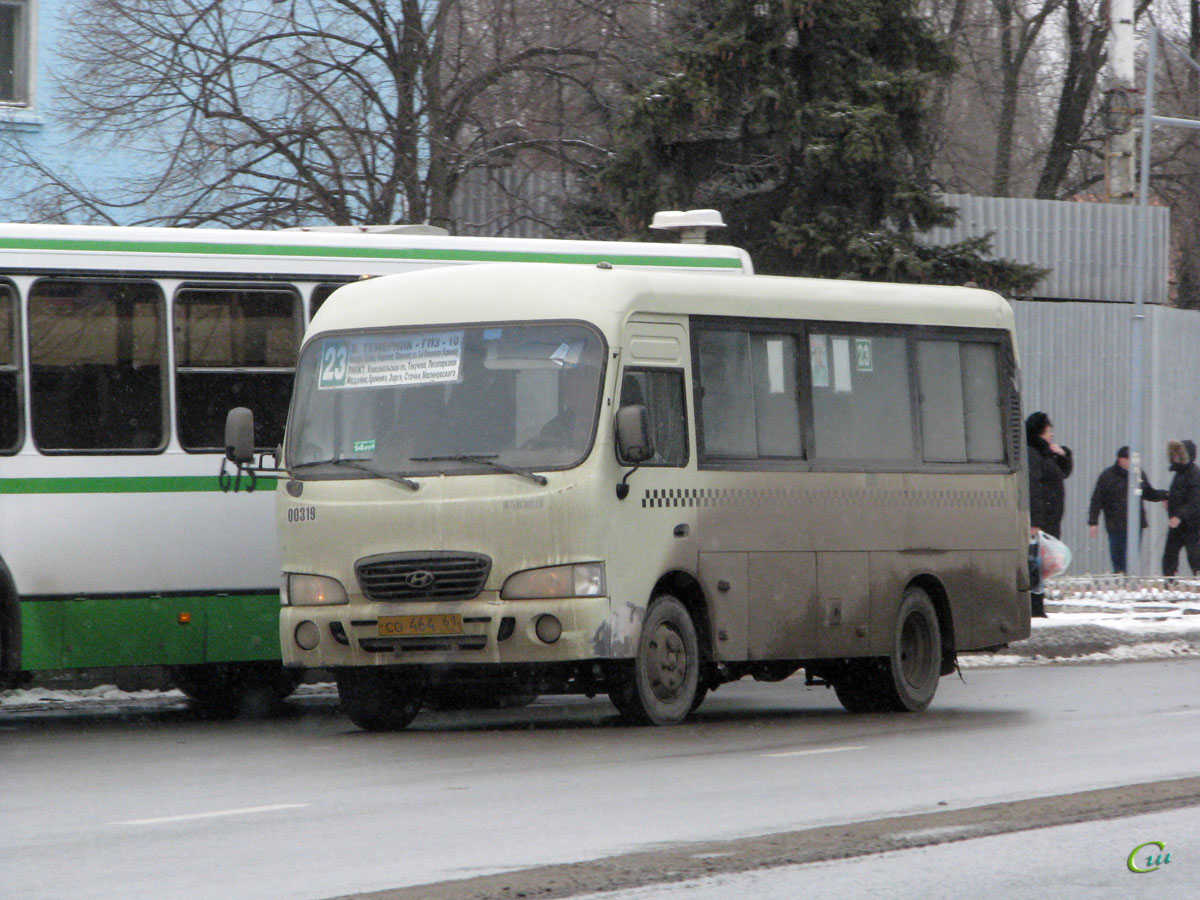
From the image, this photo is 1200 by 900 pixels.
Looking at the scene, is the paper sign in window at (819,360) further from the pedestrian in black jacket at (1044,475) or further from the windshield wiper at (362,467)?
the pedestrian in black jacket at (1044,475)

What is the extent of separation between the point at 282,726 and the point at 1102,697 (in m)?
5.64

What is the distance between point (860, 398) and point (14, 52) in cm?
1582

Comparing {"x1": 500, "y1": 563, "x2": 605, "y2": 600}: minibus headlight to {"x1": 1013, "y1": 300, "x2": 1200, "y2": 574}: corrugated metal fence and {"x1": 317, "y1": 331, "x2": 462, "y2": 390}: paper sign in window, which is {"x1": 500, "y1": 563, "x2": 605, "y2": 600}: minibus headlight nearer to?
{"x1": 317, "y1": 331, "x2": 462, "y2": 390}: paper sign in window

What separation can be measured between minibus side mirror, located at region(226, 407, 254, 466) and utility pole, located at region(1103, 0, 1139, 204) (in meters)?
19.7

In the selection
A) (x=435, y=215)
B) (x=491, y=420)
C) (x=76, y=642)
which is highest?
(x=435, y=215)

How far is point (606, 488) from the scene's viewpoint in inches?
460

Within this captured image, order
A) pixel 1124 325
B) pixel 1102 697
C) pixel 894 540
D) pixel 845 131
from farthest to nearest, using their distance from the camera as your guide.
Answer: pixel 1124 325 < pixel 845 131 < pixel 1102 697 < pixel 894 540

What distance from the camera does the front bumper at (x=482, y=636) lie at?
11.6 meters

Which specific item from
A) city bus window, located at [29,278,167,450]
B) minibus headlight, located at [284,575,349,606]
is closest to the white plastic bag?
minibus headlight, located at [284,575,349,606]

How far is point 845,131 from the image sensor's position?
2553 centimetres

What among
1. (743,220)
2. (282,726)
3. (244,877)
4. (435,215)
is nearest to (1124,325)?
(743,220)

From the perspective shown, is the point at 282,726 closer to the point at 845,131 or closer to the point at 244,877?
the point at 244,877

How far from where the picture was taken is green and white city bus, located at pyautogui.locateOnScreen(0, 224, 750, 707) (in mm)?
12555

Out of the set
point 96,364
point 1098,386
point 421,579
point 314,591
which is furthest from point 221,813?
point 1098,386
